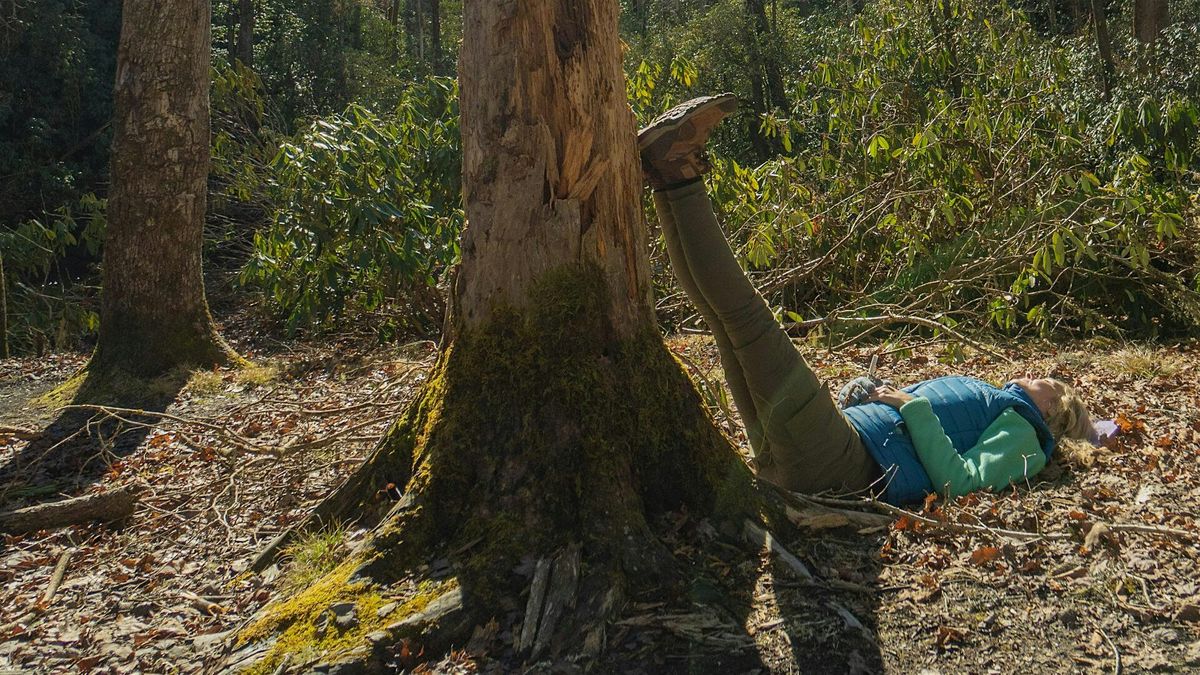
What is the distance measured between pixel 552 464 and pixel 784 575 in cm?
84

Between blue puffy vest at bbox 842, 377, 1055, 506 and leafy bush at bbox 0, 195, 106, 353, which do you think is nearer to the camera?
blue puffy vest at bbox 842, 377, 1055, 506

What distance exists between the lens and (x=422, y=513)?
10.9 ft

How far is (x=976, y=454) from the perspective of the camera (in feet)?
13.6

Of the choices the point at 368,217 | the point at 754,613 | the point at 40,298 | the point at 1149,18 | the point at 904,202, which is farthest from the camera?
the point at 40,298

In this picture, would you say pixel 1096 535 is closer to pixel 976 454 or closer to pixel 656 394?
pixel 976 454

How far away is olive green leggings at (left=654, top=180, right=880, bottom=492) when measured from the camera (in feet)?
11.8

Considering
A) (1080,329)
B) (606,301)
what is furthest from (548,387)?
(1080,329)

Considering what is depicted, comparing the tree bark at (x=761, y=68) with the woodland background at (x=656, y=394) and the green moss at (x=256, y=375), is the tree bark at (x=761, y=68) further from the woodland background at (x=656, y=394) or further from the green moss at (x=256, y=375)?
the green moss at (x=256, y=375)

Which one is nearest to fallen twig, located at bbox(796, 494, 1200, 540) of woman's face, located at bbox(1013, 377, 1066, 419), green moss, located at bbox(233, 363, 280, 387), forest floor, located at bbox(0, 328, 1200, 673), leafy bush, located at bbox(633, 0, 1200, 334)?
forest floor, located at bbox(0, 328, 1200, 673)

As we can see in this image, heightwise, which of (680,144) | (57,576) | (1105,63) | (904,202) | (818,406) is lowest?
(57,576)

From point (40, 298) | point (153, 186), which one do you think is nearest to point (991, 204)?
point (153, 186)

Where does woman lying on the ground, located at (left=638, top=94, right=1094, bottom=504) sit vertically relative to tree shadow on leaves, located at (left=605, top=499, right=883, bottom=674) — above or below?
above

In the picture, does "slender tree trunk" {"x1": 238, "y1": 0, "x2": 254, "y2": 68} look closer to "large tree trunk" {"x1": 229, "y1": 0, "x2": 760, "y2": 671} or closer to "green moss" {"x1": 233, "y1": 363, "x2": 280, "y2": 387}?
"green moss" {"x1": 233, "y1": 363, "x2": 280, "y2": 387}

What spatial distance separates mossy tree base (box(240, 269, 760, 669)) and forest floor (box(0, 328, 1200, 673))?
16cm
